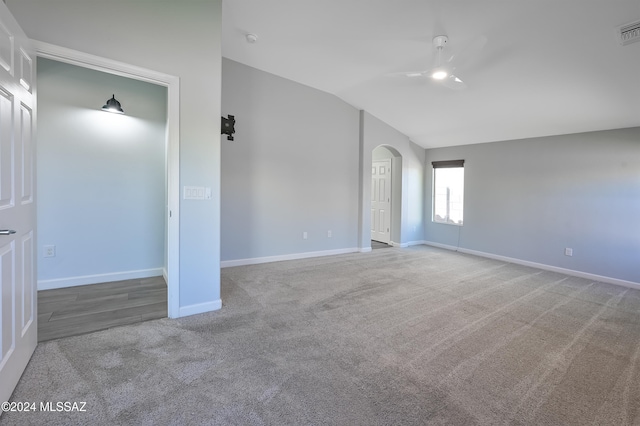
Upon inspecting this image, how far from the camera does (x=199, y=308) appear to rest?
2824 millimetres

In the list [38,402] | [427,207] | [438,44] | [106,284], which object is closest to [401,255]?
[427,207]

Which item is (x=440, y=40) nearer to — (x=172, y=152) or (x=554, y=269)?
(x=172, y=152)

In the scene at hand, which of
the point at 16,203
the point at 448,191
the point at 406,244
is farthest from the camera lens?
the point at 406,244

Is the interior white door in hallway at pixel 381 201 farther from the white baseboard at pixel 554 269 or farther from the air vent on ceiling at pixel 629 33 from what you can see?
the air vent on ceiling at pixel 629 33

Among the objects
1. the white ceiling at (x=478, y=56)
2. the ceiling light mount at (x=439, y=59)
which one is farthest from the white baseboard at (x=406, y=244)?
the ceiling light mount at (x=439, y=59)

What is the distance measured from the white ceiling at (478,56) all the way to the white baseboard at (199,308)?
3.14 metres

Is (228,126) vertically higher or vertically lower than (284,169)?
higher

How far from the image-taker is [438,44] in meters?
3.17

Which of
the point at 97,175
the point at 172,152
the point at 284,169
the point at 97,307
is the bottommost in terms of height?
the point at 97,307

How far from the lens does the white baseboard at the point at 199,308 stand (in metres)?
2.74

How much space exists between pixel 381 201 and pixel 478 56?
13.0 ft

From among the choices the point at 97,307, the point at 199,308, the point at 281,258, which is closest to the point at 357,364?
the point at 199,308

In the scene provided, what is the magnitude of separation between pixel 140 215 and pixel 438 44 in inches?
160

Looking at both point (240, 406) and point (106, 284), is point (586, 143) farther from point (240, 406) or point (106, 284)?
point (106, 284)
